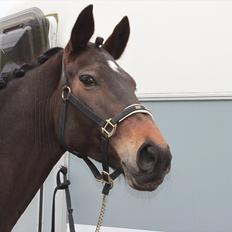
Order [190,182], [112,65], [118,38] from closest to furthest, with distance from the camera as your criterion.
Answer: [112,65] < [118,38] < [190,182]

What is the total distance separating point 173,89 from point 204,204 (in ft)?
2.10

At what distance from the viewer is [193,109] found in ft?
7.75

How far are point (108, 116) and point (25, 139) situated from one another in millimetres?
349

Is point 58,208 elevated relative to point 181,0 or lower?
lower

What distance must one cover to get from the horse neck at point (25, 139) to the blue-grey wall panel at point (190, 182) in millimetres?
705

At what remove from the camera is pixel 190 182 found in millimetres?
2316

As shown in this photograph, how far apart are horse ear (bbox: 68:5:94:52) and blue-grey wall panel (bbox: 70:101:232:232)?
0.89 metres

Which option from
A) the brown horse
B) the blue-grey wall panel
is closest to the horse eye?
the brown horse

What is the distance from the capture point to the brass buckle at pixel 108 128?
57.0 inches

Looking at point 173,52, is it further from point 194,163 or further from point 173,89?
point 194,163

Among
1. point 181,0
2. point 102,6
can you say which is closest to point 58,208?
point 102,6

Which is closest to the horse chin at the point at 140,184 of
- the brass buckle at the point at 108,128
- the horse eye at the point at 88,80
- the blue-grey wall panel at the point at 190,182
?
the brass buckle at the point at 108,128

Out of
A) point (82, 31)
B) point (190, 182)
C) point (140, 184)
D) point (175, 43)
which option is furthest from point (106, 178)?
point (175, 43)

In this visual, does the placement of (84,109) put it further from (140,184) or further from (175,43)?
(175,43)
